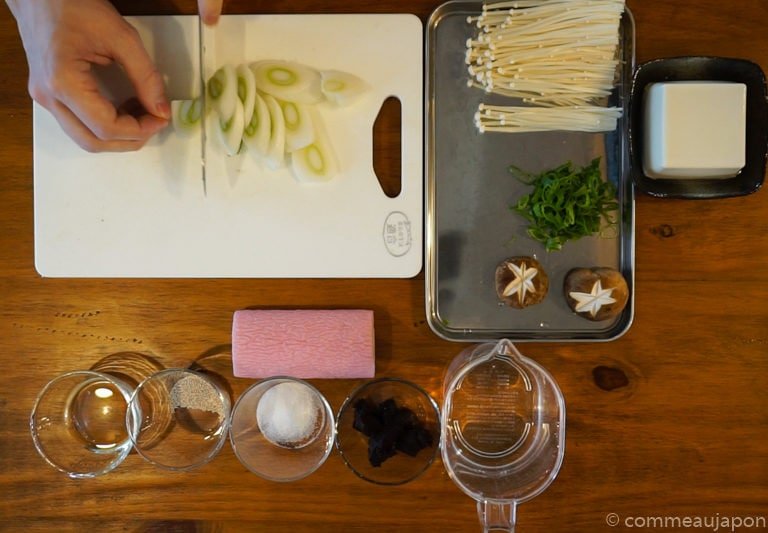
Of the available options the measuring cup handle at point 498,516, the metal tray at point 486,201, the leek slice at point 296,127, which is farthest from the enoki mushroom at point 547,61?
the measuring cup handle at point 498,516

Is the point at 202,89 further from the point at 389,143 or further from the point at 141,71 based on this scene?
the point at 389,143

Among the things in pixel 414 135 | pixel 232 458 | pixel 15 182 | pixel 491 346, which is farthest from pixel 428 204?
pixel 15 182

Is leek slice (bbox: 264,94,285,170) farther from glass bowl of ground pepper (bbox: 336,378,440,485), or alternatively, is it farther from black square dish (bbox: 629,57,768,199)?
black square dish (bbox: 629,57,768,199)

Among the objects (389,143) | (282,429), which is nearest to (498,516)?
(282,429)

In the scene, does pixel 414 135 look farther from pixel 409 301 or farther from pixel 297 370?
pixel 297 370

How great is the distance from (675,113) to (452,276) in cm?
51

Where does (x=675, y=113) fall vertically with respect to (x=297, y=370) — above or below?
above

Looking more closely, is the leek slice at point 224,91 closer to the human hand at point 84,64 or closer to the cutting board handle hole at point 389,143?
the human hand at point 84,64

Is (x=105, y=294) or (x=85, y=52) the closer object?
(x=85, y=52)

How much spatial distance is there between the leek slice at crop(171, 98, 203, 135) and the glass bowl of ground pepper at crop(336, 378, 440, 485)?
61cm

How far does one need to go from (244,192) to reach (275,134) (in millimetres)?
137

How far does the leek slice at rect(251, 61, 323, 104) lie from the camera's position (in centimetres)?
122

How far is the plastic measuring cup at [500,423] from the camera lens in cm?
118

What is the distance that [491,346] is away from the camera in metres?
1.25
